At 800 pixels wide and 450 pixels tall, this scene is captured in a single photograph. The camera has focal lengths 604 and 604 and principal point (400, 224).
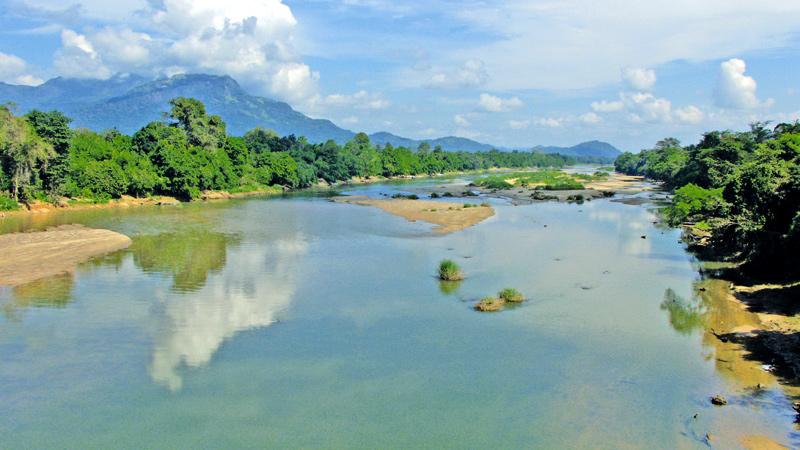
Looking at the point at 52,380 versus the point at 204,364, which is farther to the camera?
the point at 204,364

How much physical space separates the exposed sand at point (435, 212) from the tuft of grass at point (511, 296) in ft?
85.6

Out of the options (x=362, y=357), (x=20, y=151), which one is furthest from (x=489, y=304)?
(x=20, y=151)

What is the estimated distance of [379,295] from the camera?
3181cm

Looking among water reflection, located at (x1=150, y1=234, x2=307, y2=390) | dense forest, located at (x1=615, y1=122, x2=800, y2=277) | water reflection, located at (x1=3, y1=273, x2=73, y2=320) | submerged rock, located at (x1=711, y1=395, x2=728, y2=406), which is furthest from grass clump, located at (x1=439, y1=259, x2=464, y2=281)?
water reflection, located at (x1=3, y1=273, x2=73, y2=320)

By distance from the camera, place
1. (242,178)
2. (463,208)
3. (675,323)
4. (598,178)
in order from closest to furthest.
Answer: (675,323) < (463,208) < (242,178) < (598,178)

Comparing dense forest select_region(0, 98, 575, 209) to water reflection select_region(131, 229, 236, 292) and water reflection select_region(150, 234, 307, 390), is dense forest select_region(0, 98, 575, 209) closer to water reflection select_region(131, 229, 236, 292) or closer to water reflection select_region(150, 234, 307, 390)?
water reflection select_region(131, 229, 236, 292)

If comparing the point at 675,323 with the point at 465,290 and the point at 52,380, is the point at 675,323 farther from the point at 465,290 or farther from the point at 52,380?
the point at 52,380

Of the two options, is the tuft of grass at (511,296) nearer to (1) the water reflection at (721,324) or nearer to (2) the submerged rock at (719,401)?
(1) the water reflection at (721,324)

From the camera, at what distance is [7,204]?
204 feet

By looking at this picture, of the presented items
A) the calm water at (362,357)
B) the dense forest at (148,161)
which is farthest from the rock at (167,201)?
the calm water at (362,357)

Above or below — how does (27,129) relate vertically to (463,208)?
above

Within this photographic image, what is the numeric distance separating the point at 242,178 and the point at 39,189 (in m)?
39.3

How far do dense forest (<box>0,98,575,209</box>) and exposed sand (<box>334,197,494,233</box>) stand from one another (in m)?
22.4

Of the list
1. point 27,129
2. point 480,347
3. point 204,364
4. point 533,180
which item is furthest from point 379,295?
point 533,180
